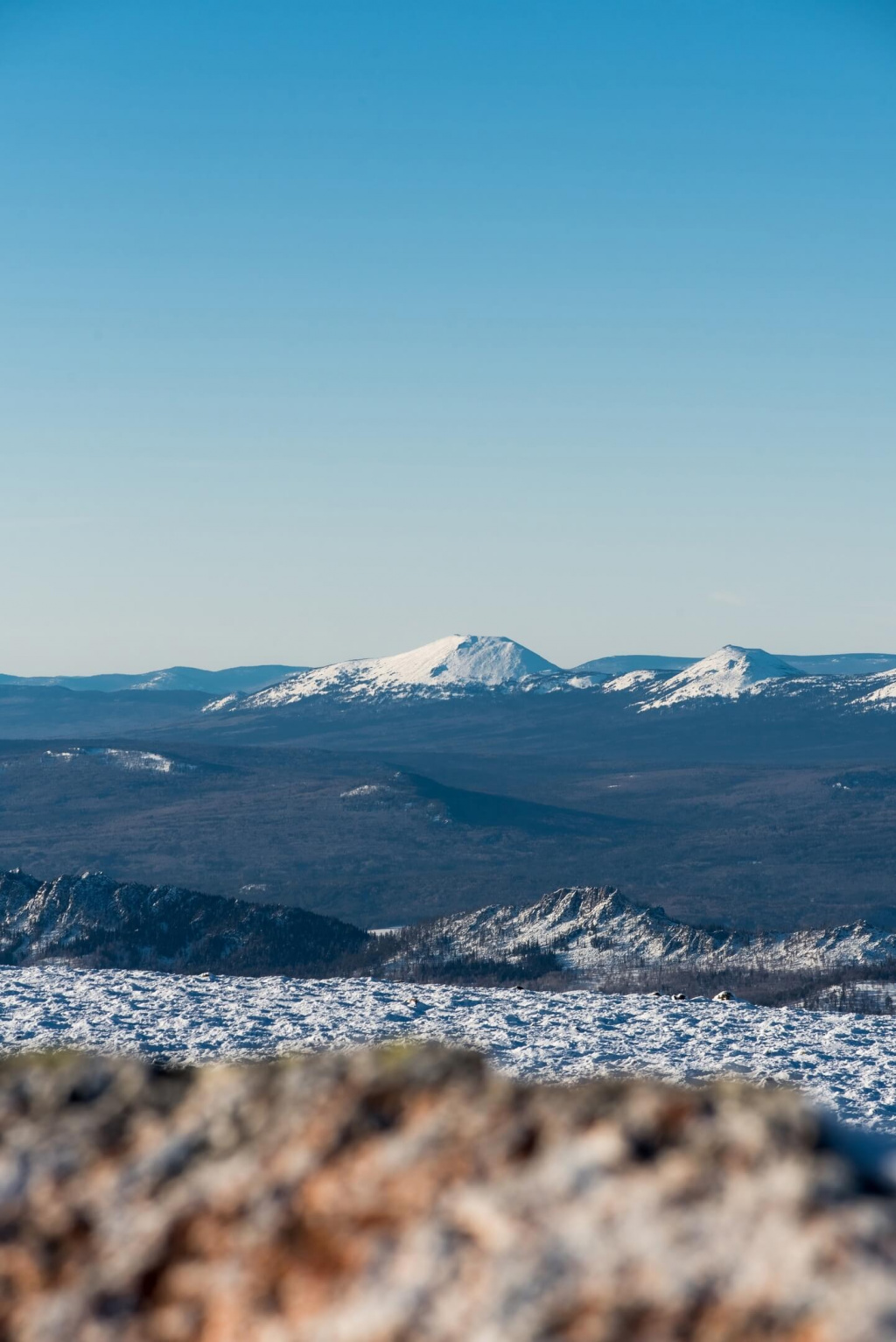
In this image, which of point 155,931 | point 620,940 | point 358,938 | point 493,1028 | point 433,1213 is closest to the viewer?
point 433,1213

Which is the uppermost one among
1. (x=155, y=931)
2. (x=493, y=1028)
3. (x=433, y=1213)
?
(x=433, y=1213)

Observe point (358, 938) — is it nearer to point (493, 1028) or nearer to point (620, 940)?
point (620, 940)

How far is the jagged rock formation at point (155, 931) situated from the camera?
125125 millimetres

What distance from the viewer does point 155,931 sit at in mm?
131875

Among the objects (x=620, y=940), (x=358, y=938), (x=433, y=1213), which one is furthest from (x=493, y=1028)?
(x=358, y=938)

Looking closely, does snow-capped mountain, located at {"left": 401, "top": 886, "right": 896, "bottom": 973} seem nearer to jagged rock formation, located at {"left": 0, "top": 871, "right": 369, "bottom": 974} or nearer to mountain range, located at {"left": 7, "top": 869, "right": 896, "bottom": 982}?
mountain range, located at {"left": 7, "top": 869, "right": 896, "bottom": 982}

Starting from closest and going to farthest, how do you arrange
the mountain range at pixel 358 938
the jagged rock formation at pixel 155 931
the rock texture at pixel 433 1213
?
1. the rock texture at pixel 433 1213
2. the mountain range at pixel 358 938
3. the jagged rock formation at pixel 155 931

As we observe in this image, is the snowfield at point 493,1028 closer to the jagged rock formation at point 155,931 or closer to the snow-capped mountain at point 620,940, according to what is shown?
the snow-capped mountain at point 620,940

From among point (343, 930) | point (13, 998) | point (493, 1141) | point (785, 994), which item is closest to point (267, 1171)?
point (493, 1141)

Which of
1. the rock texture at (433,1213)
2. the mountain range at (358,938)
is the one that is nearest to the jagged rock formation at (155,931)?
the mountain range at (358,938)

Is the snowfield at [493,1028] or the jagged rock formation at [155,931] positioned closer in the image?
the snowfield at [493,1028]

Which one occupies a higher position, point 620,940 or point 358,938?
point 620,940

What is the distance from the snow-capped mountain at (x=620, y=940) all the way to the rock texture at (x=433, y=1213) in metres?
108

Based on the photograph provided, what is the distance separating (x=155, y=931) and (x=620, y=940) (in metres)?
44.4
